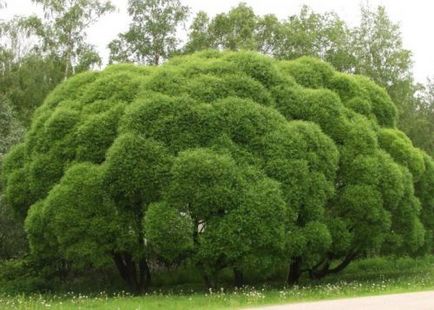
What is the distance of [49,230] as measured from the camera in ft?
56.7


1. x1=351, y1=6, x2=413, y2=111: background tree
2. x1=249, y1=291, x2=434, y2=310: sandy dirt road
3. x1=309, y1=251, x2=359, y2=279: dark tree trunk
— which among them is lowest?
x1=249, y1=291, x2=434, y2=310: sandy dirt road

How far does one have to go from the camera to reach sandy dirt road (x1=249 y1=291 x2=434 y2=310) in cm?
1191

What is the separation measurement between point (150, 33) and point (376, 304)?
26.1 m

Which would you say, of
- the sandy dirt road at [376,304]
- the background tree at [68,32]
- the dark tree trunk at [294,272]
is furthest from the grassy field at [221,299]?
the background tree at [68,32]

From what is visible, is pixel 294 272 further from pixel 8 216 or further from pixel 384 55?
pixel 384 55

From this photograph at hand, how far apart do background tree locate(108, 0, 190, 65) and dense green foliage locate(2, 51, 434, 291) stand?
15664 mm

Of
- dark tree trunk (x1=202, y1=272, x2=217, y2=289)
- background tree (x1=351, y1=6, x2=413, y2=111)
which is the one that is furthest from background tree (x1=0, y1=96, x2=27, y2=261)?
background tree (x1=351, y1=6, x2=413, y2=111)

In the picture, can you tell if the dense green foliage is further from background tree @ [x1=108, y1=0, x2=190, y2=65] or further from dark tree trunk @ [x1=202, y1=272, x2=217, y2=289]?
background tree @ [x1=108, y1=0, x2=190, y2=65]

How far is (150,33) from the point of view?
35438 millimetres

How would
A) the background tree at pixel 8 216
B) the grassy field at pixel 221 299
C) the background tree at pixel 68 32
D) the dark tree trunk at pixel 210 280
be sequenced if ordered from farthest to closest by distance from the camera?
the background tree at pixel 68 32
the background tree at pixel 8 216
the dark tree trunk at pixel 210 280
the grassy field at pixel 221 299

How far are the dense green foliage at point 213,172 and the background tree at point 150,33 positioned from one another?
617 inches

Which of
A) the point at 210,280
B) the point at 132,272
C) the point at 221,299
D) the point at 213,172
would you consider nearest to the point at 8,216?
the point at 132,272

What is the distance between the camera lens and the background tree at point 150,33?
35219 mm

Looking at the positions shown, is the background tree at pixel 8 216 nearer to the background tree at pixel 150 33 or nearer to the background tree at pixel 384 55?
the background tree at pixel 150 33
